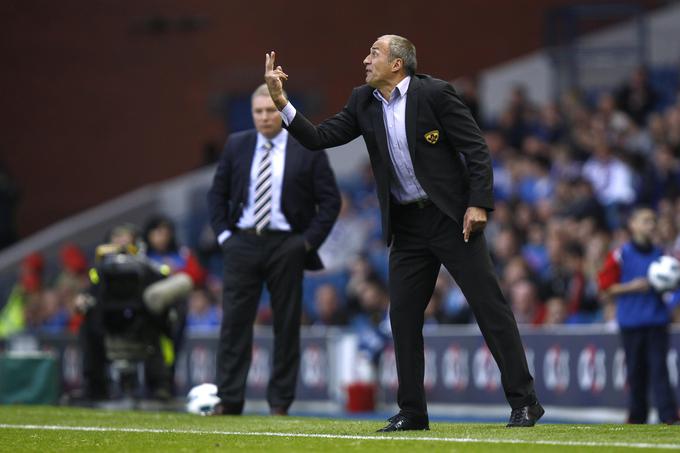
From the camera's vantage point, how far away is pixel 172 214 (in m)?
26.9

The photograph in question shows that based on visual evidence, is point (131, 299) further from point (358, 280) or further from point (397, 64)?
point (358, 280)

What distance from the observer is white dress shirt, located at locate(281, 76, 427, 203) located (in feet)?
29.2

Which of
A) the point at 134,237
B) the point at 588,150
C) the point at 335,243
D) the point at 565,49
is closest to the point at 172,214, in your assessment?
the point at 335,243

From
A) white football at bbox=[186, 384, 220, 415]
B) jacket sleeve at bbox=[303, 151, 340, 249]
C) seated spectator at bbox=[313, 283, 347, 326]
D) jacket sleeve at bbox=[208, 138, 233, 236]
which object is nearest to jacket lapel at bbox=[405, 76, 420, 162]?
jacket sleeve at bbox=[303, 151, 340, 249]

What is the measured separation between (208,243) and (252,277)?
12185mm

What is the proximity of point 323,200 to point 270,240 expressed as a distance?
0.51 metres

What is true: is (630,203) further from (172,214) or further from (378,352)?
(172,214)

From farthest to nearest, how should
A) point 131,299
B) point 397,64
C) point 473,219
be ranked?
point 131,299 < point 397,64 < point 473,219

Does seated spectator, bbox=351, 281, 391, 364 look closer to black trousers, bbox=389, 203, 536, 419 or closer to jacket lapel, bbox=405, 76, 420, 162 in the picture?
black trousers, bbox=389, 203, 536, 419

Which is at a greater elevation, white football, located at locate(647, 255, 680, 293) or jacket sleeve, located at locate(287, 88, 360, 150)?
jacket sleeve, located at locate(287, 88, 360, 150)

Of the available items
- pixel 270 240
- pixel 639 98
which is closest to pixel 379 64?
pixel 270 240

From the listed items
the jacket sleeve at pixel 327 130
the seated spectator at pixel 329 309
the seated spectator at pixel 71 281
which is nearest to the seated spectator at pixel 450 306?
the seated spectator at pixel 329 309

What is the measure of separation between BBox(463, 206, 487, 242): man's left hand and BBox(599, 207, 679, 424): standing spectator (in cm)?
478

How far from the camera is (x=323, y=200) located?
11695 mm
